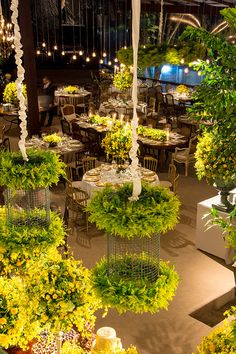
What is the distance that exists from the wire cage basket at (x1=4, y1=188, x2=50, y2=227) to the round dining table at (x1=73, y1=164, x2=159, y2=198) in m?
4.48

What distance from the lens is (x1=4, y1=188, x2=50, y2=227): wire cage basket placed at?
3.83 metres

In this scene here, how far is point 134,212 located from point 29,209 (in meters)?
1.18

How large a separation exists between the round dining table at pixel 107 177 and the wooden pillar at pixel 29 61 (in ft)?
13.9

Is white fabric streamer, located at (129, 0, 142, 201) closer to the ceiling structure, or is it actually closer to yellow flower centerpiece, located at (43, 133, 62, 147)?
yellow flower centerpiece, located at (43, 133, 62, 147)

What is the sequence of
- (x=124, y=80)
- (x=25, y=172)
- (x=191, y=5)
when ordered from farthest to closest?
(x=124, y=80) → (x=191, y=5) → (x=25, y=172)

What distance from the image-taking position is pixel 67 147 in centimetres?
1089

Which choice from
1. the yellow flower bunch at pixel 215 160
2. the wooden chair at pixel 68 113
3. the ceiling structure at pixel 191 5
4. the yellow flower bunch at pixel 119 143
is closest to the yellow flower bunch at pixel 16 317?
the yellow flower bunch at pixel 215 160

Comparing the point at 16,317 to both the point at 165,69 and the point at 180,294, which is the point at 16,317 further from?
the point at 165,69

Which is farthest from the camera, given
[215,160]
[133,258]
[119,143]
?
[119,143]

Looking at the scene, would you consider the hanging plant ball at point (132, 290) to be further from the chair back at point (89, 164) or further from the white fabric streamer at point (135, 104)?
the chair back at point (89, 164)

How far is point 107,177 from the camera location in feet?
28.7

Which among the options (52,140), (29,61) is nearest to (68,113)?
(29,61)

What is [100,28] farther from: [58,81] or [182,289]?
[182,289]

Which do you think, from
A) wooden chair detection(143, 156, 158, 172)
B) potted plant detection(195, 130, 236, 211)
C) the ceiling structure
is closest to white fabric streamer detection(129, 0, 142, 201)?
potted plant detection(195, 130, 236, 211)
